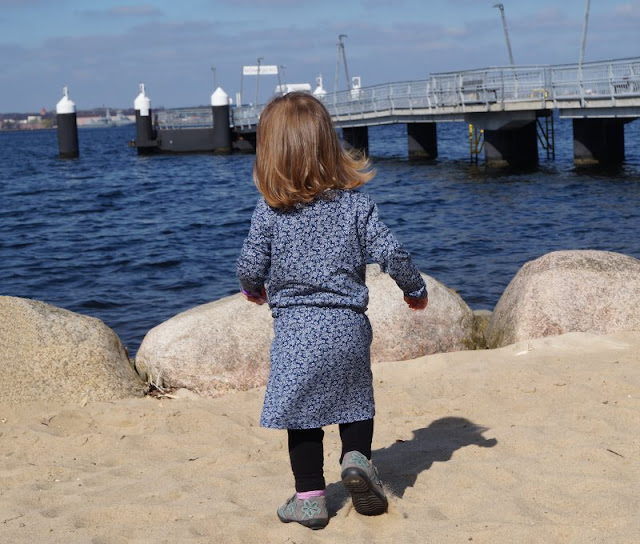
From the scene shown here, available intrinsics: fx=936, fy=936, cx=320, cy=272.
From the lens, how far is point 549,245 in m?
14.9

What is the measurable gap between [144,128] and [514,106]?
23922 millimetres

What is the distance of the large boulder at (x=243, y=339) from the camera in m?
5.92

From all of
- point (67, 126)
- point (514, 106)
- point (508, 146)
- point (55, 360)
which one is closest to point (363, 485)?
point (55, 360)

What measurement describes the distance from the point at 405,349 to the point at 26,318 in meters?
2.42

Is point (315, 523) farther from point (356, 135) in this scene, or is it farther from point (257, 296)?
point (356, 135)

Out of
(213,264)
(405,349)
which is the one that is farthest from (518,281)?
(213,264)

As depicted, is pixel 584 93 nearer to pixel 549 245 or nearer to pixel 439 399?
pixel 549 245

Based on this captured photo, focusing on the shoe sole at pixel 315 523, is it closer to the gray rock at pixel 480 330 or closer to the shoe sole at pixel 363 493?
the shoe sole at pixel 363 493

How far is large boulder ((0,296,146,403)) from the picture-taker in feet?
17.9

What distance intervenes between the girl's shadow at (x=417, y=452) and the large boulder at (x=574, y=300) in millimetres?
1763

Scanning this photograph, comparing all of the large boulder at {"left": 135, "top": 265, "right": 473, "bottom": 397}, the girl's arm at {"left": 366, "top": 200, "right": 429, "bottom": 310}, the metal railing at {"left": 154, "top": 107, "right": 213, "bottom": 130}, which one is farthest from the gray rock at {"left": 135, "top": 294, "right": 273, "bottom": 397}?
the metal railing at {"left": 154, "top": 107, "right": 213, "bottom": 130}

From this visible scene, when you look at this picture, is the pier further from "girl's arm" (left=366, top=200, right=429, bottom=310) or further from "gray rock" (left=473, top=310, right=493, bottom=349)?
"girl's arm" (left=366, top=200, right=429, bottom=310)

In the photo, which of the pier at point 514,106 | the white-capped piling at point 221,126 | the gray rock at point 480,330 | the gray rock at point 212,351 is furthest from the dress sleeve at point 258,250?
the white-capped piling at point 221,126

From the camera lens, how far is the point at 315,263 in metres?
3.31
